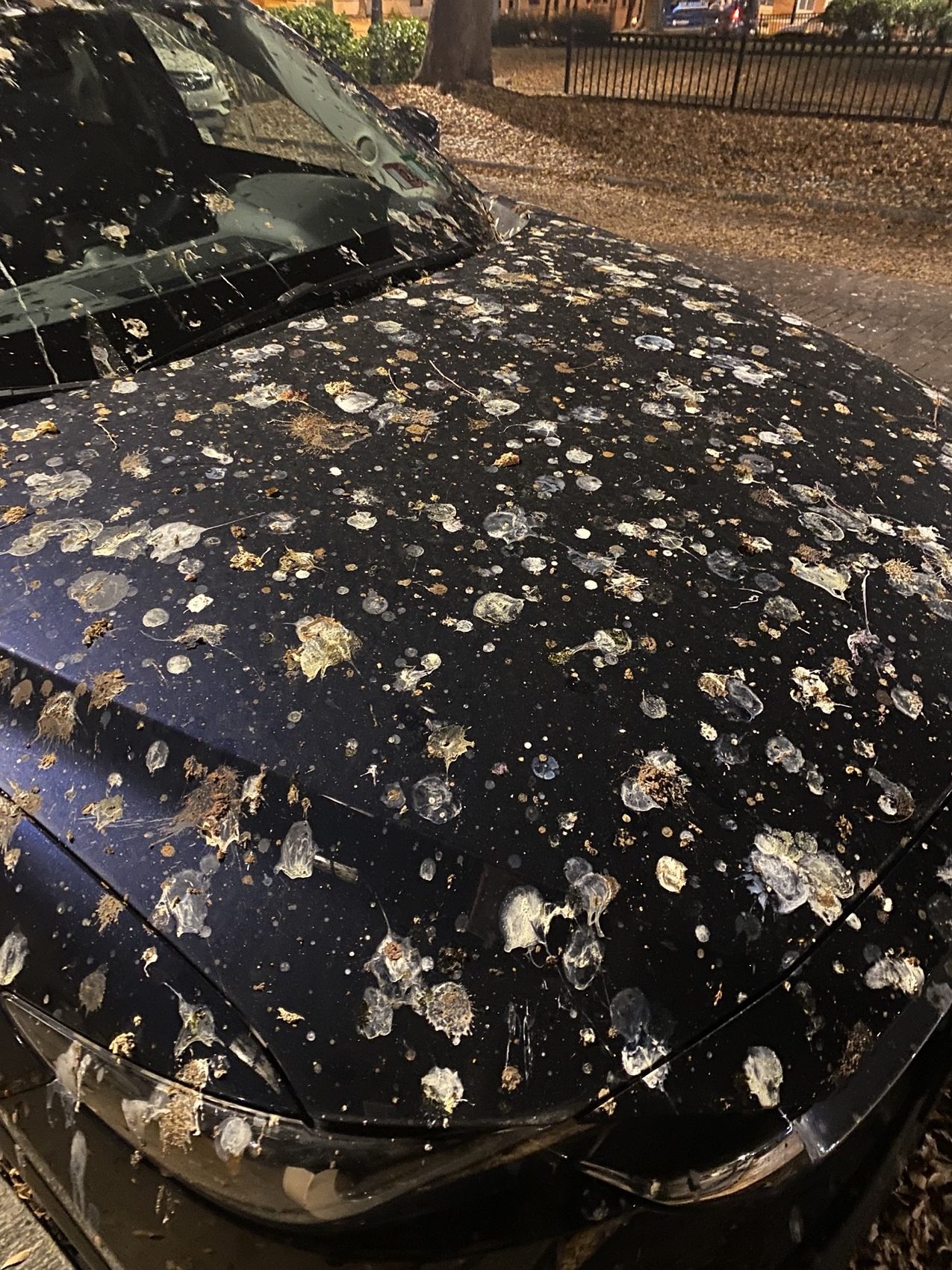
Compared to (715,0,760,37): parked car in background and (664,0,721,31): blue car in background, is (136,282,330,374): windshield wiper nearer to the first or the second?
(715,0,760,37): parked car in background

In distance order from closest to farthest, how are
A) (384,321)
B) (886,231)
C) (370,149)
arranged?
(384,321) < (370,149) < (886,231)

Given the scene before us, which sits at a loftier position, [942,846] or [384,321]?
[384,321]

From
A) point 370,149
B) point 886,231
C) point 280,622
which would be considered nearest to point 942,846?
point 280,622

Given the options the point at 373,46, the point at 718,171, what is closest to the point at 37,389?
the point at 718,171

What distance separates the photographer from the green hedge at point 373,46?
13227 mm

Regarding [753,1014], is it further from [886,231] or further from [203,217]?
[886,231]

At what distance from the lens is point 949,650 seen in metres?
1.29

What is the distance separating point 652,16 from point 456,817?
13.4 metres

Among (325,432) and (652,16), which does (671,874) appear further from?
(652,16)

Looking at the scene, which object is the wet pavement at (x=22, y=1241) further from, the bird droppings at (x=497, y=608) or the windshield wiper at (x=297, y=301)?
the windshield wiper at (x=297, y=301)

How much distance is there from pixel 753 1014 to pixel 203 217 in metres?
1.94

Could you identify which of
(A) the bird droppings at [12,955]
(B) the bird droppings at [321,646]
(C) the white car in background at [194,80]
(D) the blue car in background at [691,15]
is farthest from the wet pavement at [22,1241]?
(D) the blue car in background at [691,15]

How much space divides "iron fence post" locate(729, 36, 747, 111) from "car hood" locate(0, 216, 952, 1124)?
1132 cm

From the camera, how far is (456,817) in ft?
3.27
